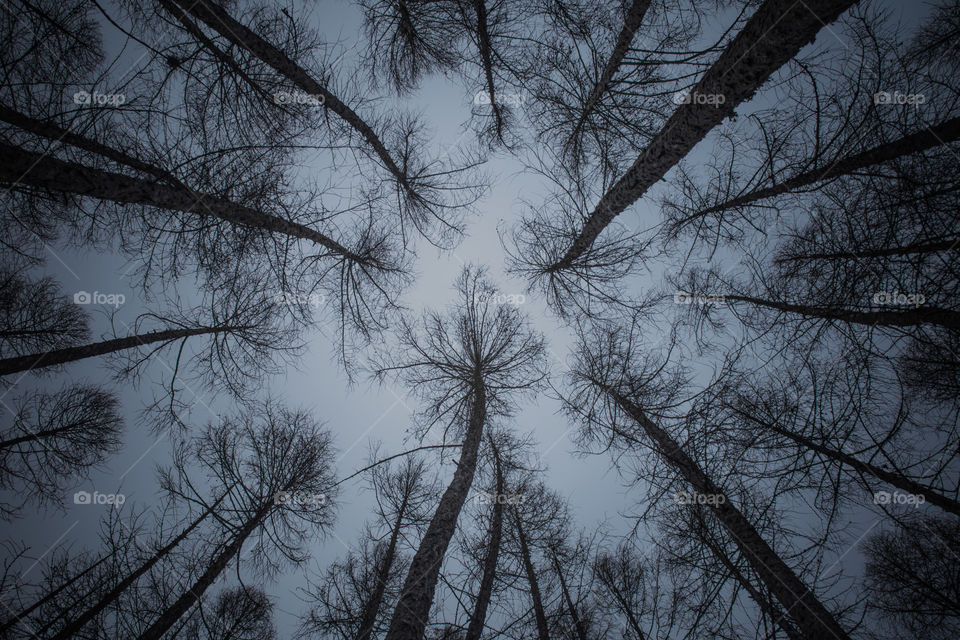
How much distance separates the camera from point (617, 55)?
13.5ft

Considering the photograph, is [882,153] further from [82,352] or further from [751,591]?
[82,352]

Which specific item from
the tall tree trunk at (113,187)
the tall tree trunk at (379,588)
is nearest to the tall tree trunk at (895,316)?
the tall tree trunk at (379,588)

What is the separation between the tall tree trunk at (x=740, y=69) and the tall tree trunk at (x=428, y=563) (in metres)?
4.88

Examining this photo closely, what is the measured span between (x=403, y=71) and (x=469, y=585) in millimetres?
8985

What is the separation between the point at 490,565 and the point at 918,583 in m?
8.68

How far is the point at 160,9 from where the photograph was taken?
339 cm

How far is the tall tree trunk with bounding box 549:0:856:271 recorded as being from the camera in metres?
2.07

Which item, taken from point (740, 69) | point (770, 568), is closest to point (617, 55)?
point (740, 69)

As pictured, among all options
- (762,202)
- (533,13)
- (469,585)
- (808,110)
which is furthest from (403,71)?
(469,585)

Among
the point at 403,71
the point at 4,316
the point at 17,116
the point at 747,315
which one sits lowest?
the point at 747,315

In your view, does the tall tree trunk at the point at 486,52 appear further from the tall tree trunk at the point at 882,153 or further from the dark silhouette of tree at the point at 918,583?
the dark silhouette of tree at the point at 918,583

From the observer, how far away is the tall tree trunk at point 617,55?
3.71 metres

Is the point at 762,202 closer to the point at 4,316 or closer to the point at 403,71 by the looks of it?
the point at 403,71

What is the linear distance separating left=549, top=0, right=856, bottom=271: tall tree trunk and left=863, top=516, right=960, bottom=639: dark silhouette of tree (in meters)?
7.52
